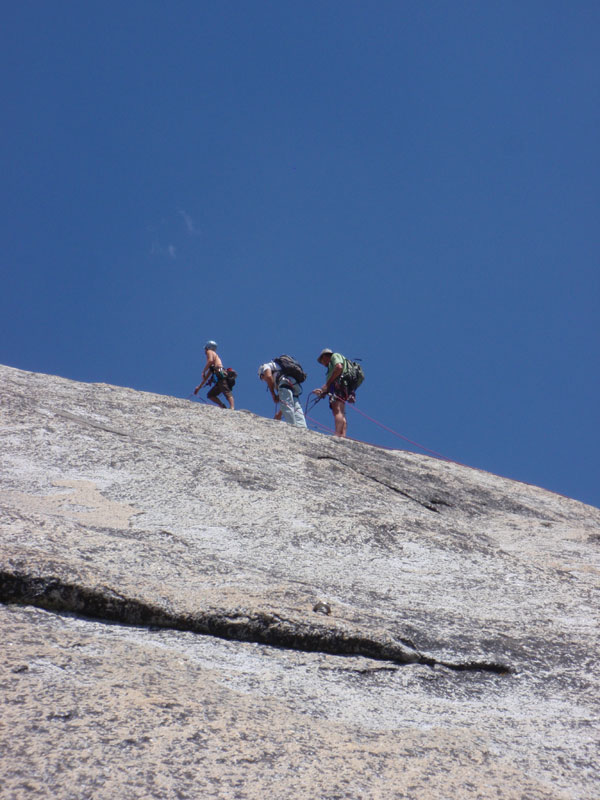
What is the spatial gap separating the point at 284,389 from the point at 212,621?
9391 millimetres

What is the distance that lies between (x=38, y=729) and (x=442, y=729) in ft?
5.12

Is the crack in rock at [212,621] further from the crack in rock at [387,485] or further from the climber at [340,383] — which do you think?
the climber at [340,383]

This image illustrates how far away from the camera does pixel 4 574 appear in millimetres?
2896

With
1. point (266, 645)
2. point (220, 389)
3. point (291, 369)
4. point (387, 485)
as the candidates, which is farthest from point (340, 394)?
point (266, 645)

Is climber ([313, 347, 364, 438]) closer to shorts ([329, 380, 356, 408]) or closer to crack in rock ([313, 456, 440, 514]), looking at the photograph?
shorts ([329, 380, 356, 408])

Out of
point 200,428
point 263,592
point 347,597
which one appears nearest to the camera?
point 263,592

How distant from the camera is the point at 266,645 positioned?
3.07 metres

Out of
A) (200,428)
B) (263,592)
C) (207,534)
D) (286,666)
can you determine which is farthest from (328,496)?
(286,666)


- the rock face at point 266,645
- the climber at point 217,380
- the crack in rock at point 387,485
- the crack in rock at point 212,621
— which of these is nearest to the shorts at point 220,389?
the climber at point 217,380

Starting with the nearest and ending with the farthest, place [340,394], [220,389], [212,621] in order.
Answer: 1. [212,621]
2. [340,394]
3. [220,389]

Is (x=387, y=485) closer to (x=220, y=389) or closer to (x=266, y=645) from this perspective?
(x=266, y=645)

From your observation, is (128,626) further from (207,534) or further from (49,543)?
(207,534)

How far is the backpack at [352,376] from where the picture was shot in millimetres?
12625

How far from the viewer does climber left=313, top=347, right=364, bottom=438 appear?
12.4 metres
